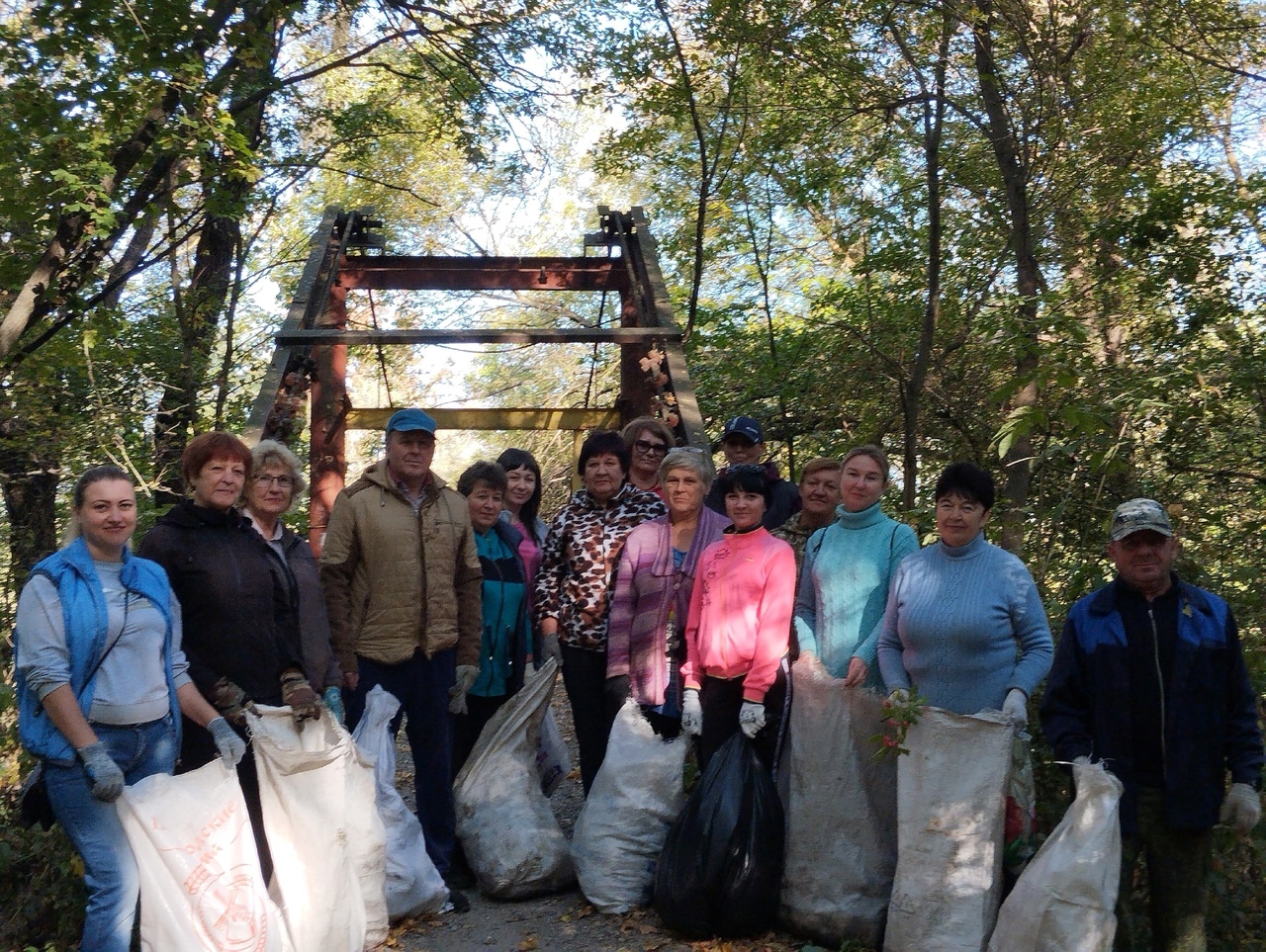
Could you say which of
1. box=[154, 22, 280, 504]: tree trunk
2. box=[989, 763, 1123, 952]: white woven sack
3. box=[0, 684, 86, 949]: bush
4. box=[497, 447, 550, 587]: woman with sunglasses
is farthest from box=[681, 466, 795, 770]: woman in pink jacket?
box=[154, 22, 280, 504]: tree trunk

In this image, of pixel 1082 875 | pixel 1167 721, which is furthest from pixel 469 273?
pixel 1082 875

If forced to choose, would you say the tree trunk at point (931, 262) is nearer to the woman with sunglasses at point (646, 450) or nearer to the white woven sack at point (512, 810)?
the woman with sunglasses at point (646, 450)

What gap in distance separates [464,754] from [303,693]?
1.35 metres

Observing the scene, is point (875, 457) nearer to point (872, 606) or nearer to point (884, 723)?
point (872, 606)

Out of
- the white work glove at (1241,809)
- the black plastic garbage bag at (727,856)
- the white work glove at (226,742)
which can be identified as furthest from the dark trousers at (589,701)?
the white work glove at (1241,809)

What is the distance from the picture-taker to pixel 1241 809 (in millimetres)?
3152

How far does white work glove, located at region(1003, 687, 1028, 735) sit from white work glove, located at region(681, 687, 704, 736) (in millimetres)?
1104

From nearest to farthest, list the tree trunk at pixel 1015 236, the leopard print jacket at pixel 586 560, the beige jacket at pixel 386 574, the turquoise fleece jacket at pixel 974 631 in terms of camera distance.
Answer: the turquoise fleece jacket at pixel 974 631 → the beige jacket at pixel 386 574 → the leopard print jacket at pixel 586 560 → the tree trunk at pixel 1015 236

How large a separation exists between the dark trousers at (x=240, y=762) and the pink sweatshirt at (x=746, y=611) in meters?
1.52

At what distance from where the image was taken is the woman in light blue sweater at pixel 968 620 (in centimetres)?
365

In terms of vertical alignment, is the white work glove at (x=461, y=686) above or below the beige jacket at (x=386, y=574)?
below

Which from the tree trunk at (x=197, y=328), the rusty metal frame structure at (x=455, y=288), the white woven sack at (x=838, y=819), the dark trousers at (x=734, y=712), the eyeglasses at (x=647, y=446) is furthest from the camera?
the tree trunk at (x=197, y=328)

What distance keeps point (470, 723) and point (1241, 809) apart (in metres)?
2.91

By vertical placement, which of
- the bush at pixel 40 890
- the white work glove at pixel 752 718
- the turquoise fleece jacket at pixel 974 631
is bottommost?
the bush at pixel 40 890
